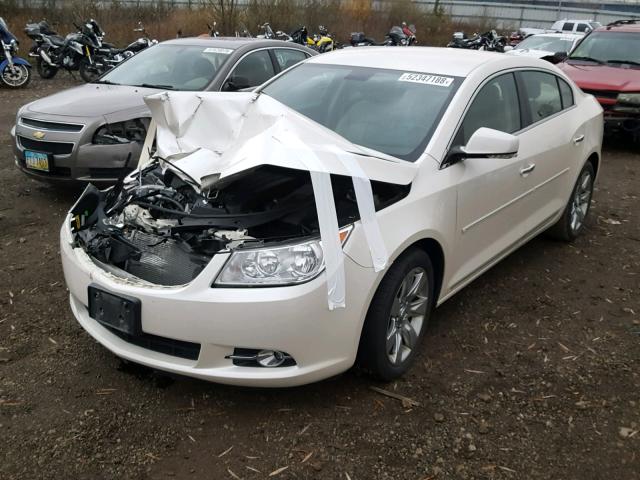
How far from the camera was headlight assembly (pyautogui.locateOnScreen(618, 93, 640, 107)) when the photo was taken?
8.19 metres

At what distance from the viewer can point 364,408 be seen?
2.88m

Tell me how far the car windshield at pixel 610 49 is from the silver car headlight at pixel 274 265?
842 centimetres

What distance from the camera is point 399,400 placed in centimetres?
295

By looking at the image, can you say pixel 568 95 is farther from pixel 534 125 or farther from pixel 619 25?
pixel 619 25

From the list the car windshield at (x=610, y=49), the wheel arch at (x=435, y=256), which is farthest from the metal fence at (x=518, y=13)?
the wheel arch at (x=435, y=256)

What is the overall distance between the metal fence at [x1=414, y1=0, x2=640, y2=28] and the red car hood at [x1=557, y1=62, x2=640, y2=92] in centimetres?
2873

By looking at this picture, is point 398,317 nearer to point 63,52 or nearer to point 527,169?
point 527,169

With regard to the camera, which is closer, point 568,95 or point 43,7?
point 568,95

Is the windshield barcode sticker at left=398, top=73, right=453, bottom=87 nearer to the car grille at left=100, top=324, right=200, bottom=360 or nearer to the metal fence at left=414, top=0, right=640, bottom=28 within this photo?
the car grille at left=100, top=324, right=200, bottom=360

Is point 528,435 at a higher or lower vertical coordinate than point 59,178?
lower

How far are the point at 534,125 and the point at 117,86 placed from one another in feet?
14.0

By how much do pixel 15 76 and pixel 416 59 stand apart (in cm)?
1110

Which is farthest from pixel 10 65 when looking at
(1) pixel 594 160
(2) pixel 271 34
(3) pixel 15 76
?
(1) pixel 594 160

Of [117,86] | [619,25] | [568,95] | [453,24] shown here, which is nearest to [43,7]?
[117,86]
